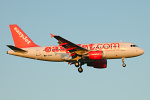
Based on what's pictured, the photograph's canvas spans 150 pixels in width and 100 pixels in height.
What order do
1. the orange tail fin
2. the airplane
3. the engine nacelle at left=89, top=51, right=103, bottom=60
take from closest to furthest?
the engine nacelle at left=89, top=51, right=103, bottom=60, the airplane, the orange tail fin

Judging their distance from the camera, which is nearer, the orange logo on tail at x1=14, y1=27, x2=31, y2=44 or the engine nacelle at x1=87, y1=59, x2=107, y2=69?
the engine nacelle at x1=87, y1=59, x2=107, y2=69

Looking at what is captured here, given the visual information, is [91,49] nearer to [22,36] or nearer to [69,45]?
[69,45]

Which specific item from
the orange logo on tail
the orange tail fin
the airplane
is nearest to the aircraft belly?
the airplane

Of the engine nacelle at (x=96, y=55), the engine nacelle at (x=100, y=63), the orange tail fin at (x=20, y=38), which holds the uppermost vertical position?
the orange tail fin at (x=20, y=38)

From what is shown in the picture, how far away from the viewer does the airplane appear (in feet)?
165

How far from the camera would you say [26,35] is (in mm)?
58438

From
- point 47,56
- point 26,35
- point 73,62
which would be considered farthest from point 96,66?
point 26,35

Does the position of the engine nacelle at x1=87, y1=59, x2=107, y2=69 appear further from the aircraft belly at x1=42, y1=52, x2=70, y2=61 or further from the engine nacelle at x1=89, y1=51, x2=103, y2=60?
the aircraft belly at x1=42, y1=52, x2=70, y2=61

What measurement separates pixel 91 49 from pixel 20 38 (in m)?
14.0

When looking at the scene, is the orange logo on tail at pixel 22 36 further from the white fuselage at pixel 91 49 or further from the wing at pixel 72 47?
the wing at pixel 72 47

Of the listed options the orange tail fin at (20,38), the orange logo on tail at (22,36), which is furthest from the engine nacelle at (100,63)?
the orange logo on tail at (22,36)

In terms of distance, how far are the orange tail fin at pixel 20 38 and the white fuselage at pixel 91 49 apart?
2.00 m

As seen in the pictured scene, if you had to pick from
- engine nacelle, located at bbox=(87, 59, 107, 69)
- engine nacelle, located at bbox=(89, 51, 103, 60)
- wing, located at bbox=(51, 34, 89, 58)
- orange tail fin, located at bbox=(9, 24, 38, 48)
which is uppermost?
orange tail fin, located at bbox=(9, 24, 38, 48)

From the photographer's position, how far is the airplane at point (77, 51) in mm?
50181
